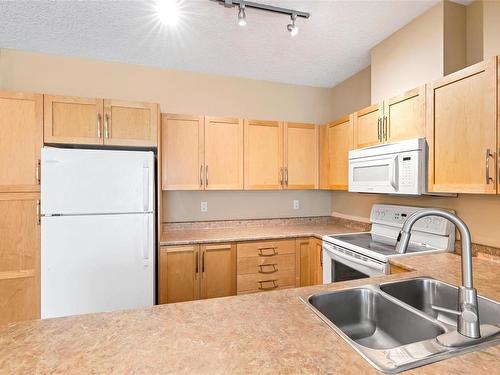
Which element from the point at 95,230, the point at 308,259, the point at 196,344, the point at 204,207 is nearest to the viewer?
the point at 196,344

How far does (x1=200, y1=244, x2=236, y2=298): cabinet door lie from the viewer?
241cm

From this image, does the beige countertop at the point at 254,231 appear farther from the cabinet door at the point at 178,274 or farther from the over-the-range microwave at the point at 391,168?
the over-the-range microwave at the point at 391,168

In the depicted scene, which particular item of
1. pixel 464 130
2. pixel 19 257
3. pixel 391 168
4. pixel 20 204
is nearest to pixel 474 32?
pixel 464 130

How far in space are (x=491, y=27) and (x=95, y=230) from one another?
10.2ft

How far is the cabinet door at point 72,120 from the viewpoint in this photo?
2.18m

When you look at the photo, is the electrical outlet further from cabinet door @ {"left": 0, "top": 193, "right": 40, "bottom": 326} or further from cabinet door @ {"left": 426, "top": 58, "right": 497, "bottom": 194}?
cabinet door @ {"left": 426, "top": 58, "right": 497, "bottom": 194}

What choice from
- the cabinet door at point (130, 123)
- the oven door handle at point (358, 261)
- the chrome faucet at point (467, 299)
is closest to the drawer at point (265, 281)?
the oven door handle at point (358, 261)

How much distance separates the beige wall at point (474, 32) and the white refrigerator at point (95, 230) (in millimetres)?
2486

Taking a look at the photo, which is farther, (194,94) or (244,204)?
(244,204)

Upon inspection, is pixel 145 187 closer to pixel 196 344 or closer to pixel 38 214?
pixel 38 214

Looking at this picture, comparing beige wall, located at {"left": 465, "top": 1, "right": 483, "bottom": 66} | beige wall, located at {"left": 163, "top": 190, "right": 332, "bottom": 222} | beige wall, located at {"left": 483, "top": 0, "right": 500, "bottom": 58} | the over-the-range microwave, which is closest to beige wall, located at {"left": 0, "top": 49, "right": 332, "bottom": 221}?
beige wall, located at {"left": 163, "top": 190, "right": 332, "bottom": 222}

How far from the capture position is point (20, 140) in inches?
83.7

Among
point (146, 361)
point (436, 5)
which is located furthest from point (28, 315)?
point (436, 5)

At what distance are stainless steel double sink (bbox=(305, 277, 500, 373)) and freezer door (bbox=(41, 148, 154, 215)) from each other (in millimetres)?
1654
